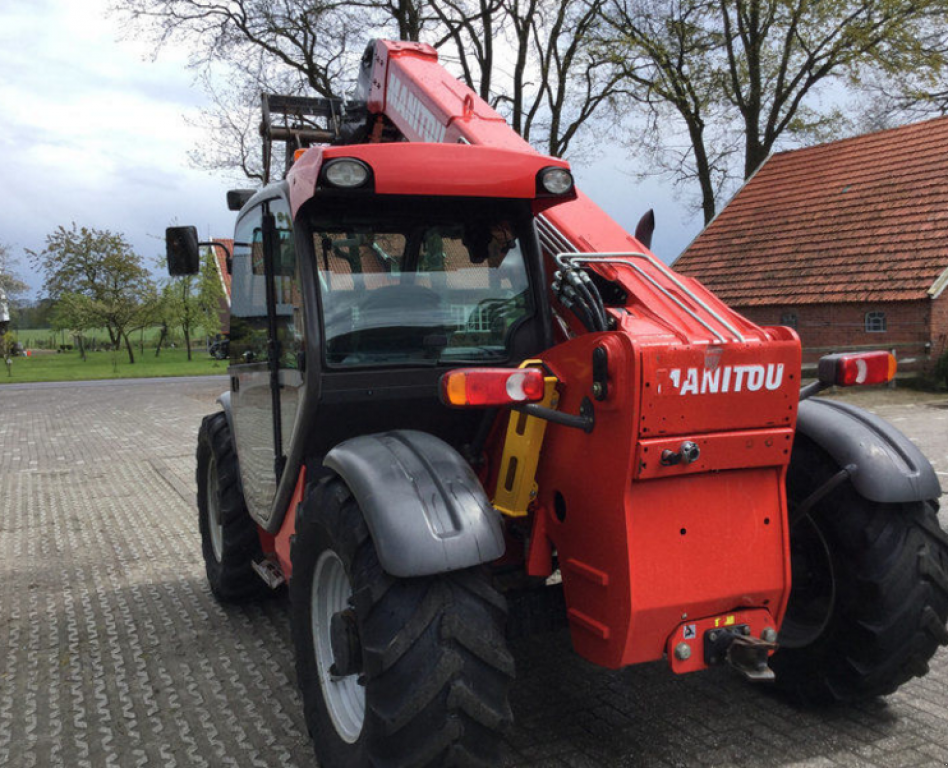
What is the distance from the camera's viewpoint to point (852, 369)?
9.57 feet

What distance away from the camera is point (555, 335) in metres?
3.48

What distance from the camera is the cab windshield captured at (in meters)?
3.21

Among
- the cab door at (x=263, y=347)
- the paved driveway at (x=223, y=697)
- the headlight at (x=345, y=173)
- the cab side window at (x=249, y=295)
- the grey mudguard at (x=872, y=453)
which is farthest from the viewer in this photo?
the cab side window at (x=249, y=295)

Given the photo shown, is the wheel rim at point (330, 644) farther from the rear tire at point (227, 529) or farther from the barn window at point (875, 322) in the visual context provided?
the barn window at point (875, 322)

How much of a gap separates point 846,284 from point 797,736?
16619mm

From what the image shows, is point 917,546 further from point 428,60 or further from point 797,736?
point 428,60

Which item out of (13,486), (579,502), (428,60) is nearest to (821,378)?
(579,502)

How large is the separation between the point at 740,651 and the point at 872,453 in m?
0.95

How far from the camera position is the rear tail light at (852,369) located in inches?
114

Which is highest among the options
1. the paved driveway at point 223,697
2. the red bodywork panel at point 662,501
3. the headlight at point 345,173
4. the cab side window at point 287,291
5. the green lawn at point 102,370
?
the headlight at point 345,173

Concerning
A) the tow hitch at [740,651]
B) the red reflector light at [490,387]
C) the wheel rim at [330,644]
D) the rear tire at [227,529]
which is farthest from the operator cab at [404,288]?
the rear tire at [227,529]

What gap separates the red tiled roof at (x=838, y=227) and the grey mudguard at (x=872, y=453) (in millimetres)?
14956

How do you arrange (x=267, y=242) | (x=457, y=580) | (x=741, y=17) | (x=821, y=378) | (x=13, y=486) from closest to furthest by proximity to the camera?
(x=457, y=580) < (x=821, y=378) < (x=267, y=242) < (x=13, y=486) < (x=741, y=17)

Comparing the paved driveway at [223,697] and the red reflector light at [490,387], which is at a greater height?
the red reflector light at [490,387]
